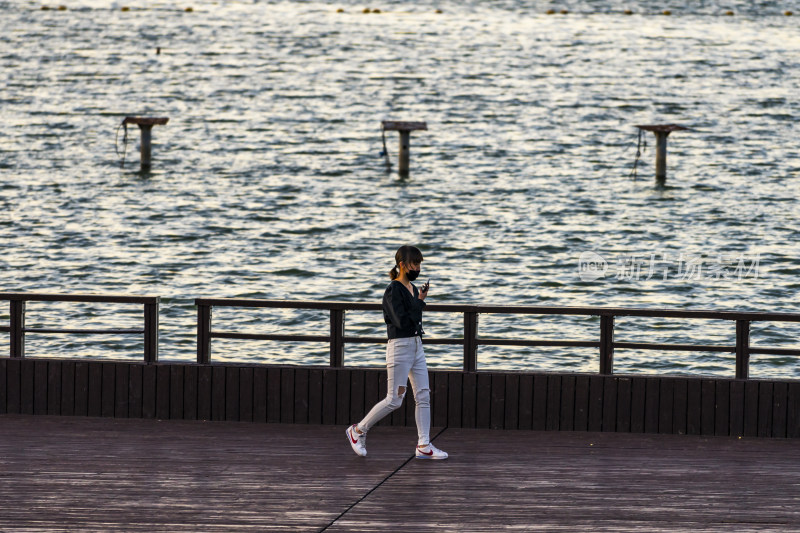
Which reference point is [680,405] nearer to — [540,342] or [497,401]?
[540,342]

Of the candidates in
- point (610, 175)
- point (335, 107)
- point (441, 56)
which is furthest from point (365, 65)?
point (610, 175)

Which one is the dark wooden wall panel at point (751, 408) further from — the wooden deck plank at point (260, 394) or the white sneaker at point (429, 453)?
the wooden deck plank at point (260, 394)

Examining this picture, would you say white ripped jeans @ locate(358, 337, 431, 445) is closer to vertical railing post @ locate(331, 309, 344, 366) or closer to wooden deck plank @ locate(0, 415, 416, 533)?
wooden deck plank @ locate(0, 415, 416, 533)

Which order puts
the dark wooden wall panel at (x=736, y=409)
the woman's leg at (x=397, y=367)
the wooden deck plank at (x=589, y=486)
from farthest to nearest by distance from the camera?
the dark wooden wall panel at (x=736, y=409) < the woman's leg at (x=397, y=367) < the wooden deck plank at (x=589, y=486)

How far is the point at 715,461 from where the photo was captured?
11047mm

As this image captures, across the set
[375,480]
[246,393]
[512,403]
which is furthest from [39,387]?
[512,403]

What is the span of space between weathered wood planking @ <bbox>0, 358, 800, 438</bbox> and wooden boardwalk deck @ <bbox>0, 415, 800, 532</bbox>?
177 mm

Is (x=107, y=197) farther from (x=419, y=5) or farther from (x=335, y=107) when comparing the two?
(x=419, y=5)

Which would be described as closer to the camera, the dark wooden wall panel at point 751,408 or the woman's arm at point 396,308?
the woman's arm at point 396,308

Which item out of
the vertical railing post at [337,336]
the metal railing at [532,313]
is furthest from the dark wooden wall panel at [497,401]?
the vertical railing post at [337,336]

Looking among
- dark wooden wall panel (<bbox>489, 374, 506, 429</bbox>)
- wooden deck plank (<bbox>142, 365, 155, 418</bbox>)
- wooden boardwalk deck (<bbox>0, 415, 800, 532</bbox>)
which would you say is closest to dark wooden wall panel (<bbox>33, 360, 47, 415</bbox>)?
wooden boardwalk deck (<bbox>0, 415, 800, 532</bbox>)

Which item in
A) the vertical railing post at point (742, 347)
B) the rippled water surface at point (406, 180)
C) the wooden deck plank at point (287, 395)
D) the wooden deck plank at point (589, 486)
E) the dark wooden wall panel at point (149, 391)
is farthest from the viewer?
the rippled water surface at point (406, 180)

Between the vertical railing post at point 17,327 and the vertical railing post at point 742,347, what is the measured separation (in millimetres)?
6523

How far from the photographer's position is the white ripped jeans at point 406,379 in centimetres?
1072
